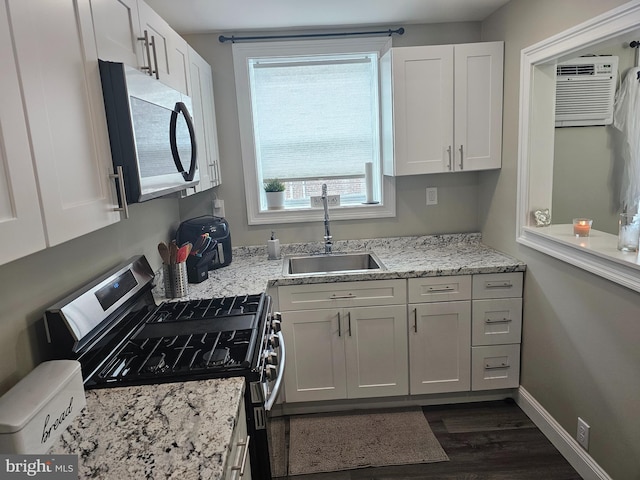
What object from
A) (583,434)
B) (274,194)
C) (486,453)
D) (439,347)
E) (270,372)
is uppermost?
(274,194)

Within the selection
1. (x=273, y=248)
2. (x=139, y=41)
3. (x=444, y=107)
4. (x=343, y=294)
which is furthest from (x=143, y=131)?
(x=444, y=107)

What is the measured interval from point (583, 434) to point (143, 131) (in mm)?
2276

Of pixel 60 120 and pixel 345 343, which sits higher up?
pixel 60 120

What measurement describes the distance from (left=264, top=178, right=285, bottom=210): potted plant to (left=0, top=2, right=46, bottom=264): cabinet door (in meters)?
2.08

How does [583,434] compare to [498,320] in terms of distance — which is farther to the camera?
[498,320]

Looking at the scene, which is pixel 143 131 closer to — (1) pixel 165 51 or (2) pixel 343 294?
(1) pixel 165 51

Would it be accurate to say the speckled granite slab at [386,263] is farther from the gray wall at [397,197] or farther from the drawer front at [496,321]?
the drawer front at [496,321]

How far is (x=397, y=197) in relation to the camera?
2986mm

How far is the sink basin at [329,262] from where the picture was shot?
2.89 meters

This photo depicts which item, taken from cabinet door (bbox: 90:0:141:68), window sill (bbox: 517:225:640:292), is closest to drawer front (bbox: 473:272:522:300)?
window sill (bbox: 517:225:640:292)

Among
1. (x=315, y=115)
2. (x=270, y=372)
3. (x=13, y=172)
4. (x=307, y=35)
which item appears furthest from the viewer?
(x=315, y=115)

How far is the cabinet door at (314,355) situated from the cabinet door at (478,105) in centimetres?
128

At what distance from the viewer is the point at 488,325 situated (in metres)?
2.51

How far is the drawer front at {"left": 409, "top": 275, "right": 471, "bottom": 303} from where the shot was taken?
8.05 ft
